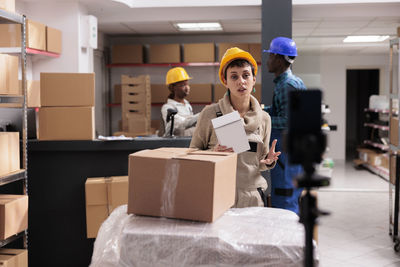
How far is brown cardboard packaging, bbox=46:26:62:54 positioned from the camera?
5473 millimetres

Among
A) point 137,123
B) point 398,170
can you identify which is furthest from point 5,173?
point 137,123

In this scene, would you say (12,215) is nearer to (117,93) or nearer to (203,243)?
(203,243)

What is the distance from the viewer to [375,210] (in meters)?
6.12

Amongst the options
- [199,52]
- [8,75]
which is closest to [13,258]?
[8,75]

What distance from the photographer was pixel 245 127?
2277 millimetres

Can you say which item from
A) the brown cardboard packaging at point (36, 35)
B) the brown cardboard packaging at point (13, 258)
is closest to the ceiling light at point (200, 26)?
the brown cardboard packaging at point (36, 35)

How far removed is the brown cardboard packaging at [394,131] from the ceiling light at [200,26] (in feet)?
12.0

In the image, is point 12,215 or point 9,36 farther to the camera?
point 9,36

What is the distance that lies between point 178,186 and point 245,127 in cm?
79

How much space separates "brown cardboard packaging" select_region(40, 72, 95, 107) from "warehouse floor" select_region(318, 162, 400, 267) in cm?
200

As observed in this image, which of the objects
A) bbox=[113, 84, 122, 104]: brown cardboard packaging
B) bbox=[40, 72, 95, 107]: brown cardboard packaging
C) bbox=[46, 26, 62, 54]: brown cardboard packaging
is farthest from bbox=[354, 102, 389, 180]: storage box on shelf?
bbox=[40, 72, 95, 107]: brown cardboard packaging

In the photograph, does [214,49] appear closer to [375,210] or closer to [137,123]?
[137,123]

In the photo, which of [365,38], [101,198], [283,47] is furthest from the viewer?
[365,38]

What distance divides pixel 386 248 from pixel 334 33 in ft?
16.7
